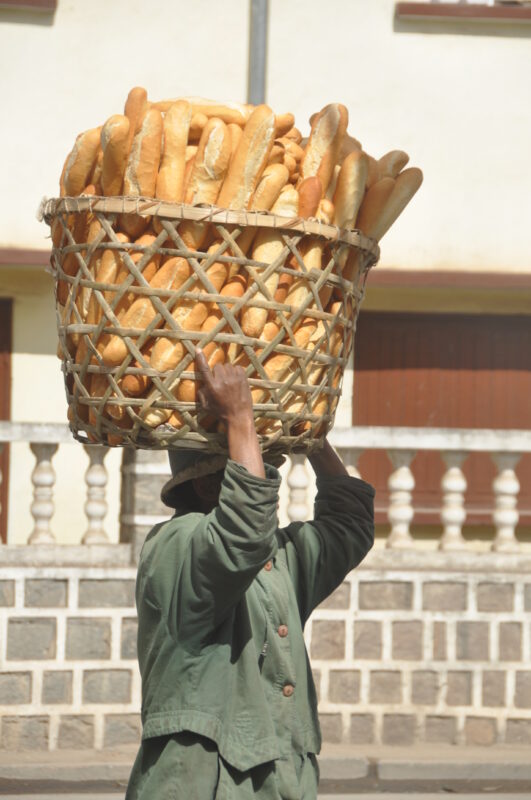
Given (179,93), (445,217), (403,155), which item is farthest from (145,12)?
(403,155)

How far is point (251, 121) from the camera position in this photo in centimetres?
304

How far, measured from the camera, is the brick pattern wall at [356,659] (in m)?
7.34

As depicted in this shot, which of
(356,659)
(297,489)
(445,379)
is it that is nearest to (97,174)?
(297,489)

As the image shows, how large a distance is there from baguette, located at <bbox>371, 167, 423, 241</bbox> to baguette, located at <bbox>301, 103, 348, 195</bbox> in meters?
0.16

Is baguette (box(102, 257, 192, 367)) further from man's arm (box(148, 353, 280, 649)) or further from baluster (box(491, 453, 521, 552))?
baluster (box(491, 453, 521, 552))

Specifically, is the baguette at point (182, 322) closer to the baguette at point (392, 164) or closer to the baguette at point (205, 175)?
the baguette at point (205, 175)

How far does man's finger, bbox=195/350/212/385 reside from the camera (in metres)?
2.92

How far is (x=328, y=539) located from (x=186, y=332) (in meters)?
0.83

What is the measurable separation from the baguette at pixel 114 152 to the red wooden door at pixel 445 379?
741 cm

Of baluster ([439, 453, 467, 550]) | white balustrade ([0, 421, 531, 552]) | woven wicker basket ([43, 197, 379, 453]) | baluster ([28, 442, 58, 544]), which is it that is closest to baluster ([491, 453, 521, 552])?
white balustrade ([0, 421, 531, 552])

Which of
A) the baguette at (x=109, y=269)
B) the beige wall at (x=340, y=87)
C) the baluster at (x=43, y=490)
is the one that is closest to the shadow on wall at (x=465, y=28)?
the beige wall at (x=340, y=87)

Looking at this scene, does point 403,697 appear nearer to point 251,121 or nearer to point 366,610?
point 366,610

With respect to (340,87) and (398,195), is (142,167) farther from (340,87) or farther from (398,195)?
(340,87)

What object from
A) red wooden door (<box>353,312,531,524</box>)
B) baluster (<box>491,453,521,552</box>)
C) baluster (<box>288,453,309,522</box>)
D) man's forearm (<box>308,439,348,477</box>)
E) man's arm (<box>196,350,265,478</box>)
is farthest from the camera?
red wooden door (<box>353,312,531,524</box>)
